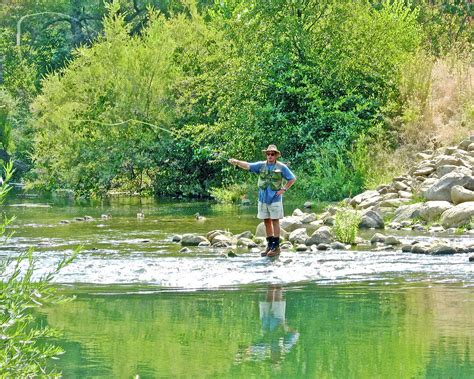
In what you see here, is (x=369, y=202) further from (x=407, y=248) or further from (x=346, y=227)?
(x=407, y=248)

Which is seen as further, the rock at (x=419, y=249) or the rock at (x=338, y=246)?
the rock at (x=338, y=246)

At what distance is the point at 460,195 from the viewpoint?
22.4m

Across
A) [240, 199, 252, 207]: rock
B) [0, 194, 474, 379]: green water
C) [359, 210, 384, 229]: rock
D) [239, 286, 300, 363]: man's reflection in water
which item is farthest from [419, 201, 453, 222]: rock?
[240, 199, 252, 207]: rock

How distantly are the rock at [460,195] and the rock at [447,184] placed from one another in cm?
26

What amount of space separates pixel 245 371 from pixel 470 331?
2.58 metres

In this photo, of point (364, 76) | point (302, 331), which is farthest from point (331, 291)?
point (364, 76)

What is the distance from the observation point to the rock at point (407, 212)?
22.4 meters

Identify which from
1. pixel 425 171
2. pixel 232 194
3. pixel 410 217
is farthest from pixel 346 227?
pixel 232 194

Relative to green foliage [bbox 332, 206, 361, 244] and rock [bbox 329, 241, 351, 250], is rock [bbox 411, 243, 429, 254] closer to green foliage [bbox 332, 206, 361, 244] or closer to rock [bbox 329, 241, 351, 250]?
rock [bbox 329, 241, 351, 250]

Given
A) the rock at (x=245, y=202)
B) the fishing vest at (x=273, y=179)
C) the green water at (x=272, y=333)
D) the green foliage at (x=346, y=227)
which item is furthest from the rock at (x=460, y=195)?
the rock at (x=245, y=202)

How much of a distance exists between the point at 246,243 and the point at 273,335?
8338mm

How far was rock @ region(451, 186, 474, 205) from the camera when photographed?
73.0 ft

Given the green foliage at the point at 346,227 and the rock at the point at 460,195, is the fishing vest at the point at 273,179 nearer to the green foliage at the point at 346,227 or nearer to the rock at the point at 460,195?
the green foliage at the point at 346,227

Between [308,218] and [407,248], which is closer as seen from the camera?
[407,248]
